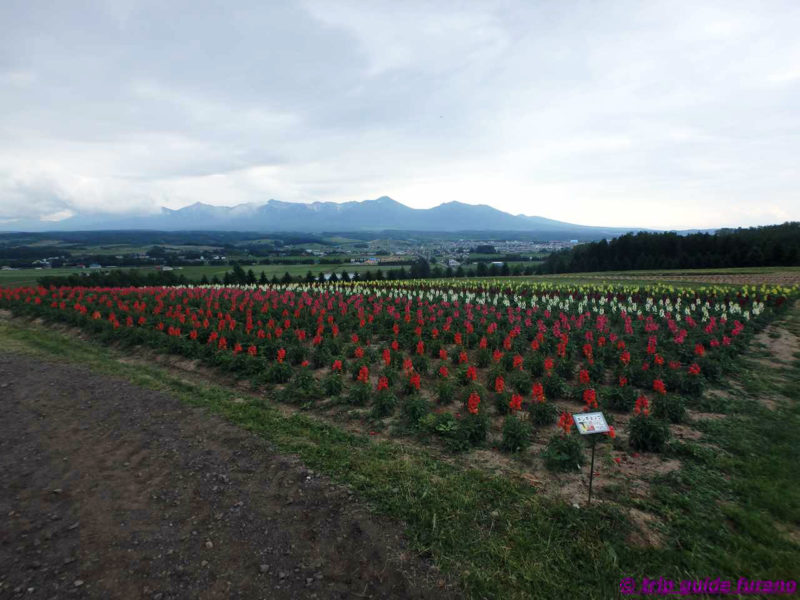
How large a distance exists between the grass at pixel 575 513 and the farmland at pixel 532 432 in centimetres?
2


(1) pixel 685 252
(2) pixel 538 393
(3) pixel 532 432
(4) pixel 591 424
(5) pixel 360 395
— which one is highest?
(1) pixel 685 252

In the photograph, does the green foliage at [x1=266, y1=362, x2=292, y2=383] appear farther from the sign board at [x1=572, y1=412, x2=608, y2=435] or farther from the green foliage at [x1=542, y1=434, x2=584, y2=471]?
the sign board at [x1=572, y1=412, x2=608, y2=435]

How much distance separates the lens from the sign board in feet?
15.4

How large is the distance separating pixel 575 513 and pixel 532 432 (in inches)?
94.8

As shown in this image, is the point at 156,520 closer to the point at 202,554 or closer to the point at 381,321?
the point at 202,554

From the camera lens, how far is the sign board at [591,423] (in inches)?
185

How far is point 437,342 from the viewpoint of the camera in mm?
12367

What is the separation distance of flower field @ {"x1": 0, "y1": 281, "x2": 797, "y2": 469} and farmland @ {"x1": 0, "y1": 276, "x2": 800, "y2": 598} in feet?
0.22

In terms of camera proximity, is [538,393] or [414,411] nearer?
[414,411]

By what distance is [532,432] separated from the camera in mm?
7312

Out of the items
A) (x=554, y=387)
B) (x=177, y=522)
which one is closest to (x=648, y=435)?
(x=554, y=387)

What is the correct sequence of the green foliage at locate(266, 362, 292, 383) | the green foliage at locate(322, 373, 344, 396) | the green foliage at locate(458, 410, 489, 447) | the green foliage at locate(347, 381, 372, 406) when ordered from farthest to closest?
the green foliage at locate(266, 362, 292, 383), the green foliage at locate(322, 373, 344, 396), the green foliage at locate(347, 381, 372, 406), the green foliage at locate(458, 410, 489, 447)

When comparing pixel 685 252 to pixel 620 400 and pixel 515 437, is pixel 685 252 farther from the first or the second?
pixel 515 437

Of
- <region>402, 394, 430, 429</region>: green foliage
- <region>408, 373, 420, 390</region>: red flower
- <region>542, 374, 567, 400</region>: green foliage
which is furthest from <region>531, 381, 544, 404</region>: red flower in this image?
<region>408, 373, 420, 390</region>: red flower
